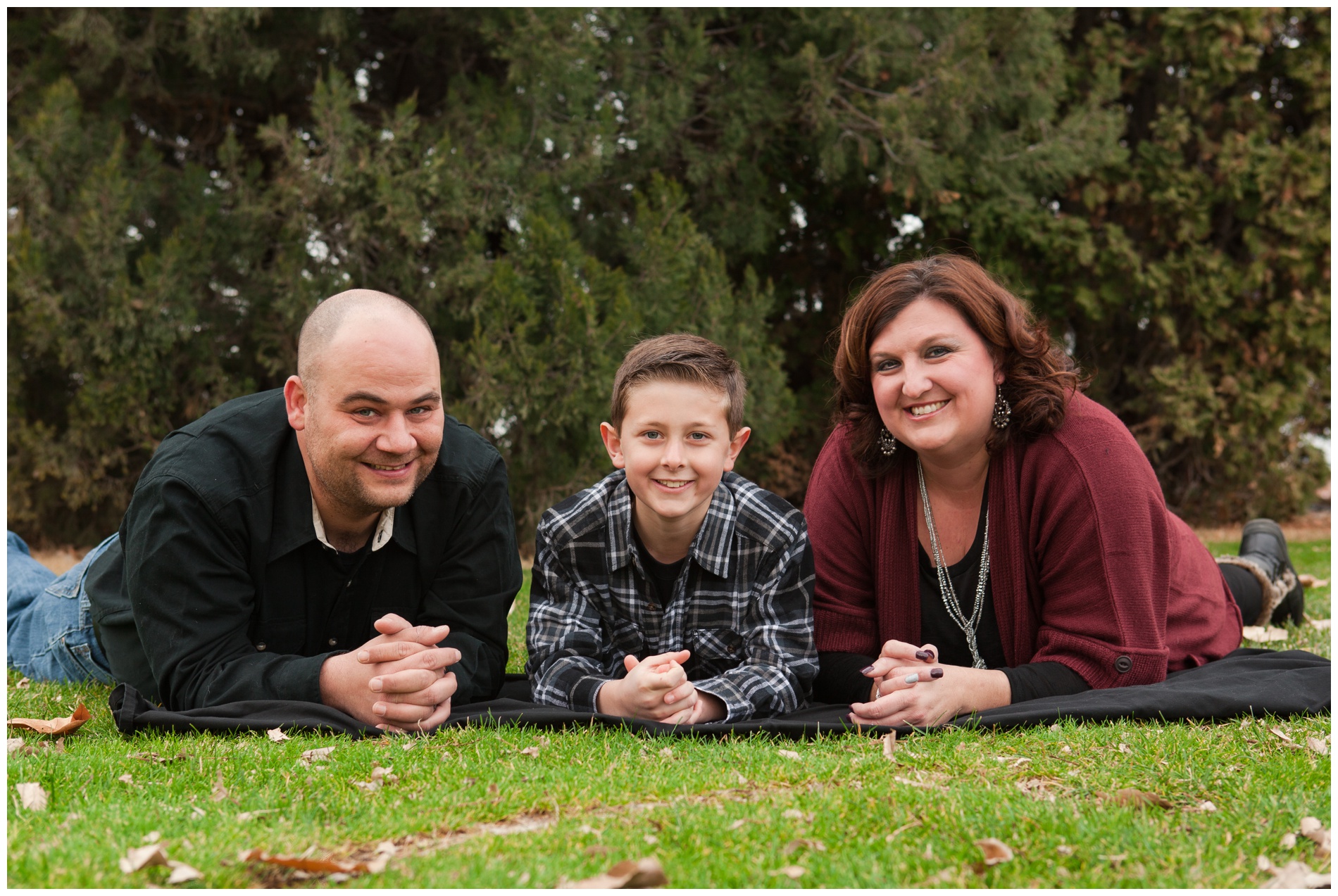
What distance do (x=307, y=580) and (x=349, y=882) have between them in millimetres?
1782

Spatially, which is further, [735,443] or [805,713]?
[735,443]

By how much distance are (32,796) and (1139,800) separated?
9.12 ft

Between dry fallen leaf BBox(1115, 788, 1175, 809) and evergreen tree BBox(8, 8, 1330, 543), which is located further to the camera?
evergreen tree BBox(8, 8, 1330, 543)

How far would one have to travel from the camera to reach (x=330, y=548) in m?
3.83

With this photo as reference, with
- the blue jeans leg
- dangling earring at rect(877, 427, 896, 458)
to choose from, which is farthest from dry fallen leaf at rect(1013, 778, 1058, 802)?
the blue jeans leg

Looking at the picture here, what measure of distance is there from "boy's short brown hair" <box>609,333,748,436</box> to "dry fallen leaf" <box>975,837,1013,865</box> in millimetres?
1815

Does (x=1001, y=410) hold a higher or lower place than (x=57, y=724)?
higher

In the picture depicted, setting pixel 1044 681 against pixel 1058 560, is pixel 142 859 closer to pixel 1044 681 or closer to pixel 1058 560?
pixel 1044 681

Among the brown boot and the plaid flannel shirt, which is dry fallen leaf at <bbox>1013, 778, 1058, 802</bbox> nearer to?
the plaid flannel shirt

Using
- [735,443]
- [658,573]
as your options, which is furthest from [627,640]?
[735,443]

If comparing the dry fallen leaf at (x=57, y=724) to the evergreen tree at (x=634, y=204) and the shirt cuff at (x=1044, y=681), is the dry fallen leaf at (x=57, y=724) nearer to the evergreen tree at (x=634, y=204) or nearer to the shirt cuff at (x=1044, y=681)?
the shirt cuff at (x=1044, y=681)

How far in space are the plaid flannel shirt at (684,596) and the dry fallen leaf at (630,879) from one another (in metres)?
1.55

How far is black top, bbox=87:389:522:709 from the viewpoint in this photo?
358 cm

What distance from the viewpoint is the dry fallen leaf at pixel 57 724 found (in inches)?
141
